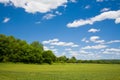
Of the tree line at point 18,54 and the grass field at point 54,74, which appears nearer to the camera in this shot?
the grass field at point 54,74

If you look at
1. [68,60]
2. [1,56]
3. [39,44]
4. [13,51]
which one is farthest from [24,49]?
[68,60]

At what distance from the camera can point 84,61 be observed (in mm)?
192500

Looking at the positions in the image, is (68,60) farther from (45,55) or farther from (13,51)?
(13,51)

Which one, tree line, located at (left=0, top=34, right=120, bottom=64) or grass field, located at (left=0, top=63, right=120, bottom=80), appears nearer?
grass field, located at (left=0, top=63, right=120, bottom=80)

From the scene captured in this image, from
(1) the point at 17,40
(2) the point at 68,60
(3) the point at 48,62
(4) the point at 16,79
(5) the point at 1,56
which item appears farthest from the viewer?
(2) the point at 68,60

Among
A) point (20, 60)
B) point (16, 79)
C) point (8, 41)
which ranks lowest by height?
point (16, 79)

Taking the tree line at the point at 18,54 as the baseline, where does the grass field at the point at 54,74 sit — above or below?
below

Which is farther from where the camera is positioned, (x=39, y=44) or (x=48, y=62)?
(x=39, y=44)

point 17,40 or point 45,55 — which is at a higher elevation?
point 17,40

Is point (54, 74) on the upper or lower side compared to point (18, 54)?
lower

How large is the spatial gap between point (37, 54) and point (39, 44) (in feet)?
136

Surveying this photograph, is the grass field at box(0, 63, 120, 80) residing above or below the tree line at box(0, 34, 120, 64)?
below

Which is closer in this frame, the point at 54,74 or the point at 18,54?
the point at 54,74

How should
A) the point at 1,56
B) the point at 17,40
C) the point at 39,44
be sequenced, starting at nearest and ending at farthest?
1. the point at 1,56
2. the point at 17,40
3. the point at 39,44
